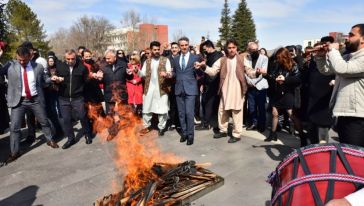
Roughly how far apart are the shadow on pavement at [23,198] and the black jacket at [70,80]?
2514 millimetres

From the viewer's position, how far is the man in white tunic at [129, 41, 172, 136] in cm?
719

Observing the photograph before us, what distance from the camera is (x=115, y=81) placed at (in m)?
7.25

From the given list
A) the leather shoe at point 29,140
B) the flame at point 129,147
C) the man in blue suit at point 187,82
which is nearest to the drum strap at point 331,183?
the flame at point 129,147

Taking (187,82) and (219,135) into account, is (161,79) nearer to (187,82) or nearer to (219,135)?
(187,82)

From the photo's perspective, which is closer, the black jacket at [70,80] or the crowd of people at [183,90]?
the crowd of people at [183,90]

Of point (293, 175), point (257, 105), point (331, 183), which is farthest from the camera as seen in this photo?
point (257, 105)

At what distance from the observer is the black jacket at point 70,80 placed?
6789 mm

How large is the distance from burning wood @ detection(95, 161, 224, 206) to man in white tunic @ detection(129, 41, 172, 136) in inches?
112

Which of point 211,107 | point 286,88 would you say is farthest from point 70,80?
point 286,88

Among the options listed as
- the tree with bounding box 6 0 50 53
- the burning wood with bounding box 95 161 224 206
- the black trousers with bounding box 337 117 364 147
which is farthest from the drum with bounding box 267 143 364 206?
the tree with bounding box 6 0 50 53

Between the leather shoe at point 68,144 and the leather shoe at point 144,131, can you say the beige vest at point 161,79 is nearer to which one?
the leather shoe at point 144,131

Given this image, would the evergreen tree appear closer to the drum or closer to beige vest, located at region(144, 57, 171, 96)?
beige vest, located at region(144, 57, 171, 96)

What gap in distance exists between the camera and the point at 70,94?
22.4 ft

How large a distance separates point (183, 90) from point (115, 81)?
67.3 inches
